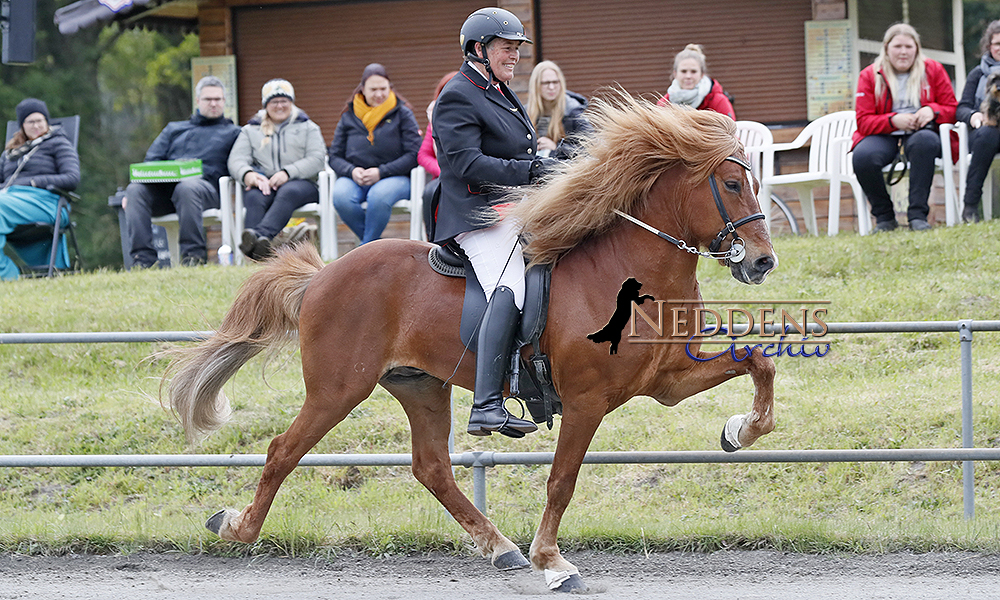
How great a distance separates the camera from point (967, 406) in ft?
19.4

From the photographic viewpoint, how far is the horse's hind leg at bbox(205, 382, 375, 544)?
5.43 meters

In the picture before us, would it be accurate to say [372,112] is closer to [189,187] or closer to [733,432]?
[189,187]

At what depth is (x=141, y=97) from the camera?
96.9 feet

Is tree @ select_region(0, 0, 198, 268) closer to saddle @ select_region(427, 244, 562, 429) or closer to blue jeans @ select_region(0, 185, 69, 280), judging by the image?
blue jeans @ select_region(0, 185, 69, 280)

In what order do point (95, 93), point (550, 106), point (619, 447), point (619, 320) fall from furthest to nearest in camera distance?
point (95, 93) → point (550, 106) → point (619, 447) → point (619, 320)

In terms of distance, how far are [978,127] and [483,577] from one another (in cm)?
706

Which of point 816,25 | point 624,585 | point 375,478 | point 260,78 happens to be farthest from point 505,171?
point 260,78

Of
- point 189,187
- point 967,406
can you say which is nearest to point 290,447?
point 967,406

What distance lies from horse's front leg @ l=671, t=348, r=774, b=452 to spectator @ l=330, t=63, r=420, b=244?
6395 mm

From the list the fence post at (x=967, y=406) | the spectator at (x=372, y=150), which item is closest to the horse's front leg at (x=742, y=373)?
the fence post at (x=967, y=406)

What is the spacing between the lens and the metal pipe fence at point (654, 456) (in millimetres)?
5672

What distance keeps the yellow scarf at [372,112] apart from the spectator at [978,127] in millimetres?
A: 5312

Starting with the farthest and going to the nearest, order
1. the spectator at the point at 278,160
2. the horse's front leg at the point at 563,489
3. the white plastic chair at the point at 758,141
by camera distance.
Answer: the white plastic chair at the point at 758,141, the spectator at the point at 278,160, the horse's front leg at the point at 563,489

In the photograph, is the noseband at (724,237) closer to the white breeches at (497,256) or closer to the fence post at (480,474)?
the white breeches at (497,256)
